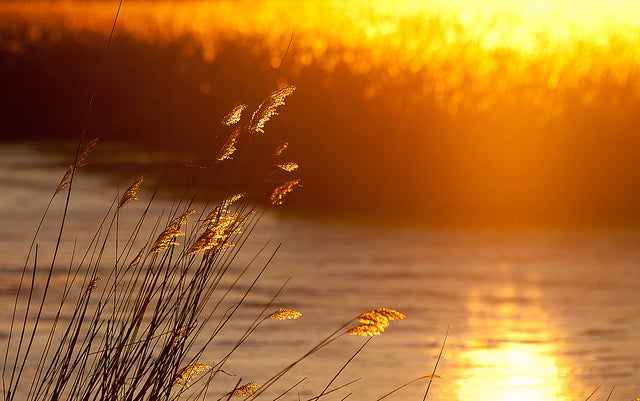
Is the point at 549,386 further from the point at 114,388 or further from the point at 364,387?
the point at 114,388

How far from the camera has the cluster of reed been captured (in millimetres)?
4973

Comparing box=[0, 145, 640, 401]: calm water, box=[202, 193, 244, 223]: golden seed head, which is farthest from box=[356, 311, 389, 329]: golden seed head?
box=[0, 145, 640, 401]: calm water

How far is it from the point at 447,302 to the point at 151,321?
145 inches

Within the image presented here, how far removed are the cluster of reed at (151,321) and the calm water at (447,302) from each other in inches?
8.6

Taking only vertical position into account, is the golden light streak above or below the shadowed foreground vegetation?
below

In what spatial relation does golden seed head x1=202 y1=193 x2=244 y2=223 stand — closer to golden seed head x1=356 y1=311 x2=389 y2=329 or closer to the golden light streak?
golden seed head x1=356 y1=311 x2=389 y2=329

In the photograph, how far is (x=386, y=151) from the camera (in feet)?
50.9

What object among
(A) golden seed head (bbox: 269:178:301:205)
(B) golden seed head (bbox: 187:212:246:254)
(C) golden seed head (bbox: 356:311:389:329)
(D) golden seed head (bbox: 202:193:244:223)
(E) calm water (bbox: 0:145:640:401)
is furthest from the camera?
(E) calm water (bbox: 0:145:640:401)

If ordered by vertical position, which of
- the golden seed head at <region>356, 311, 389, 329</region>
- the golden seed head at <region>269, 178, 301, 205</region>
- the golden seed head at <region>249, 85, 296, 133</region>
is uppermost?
the golden seed head at <region>249, 85, 296, 133</region>

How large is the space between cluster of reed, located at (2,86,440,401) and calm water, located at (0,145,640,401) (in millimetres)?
217

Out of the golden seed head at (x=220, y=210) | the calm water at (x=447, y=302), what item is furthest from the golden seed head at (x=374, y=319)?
the calm water at (x=447, y=302)

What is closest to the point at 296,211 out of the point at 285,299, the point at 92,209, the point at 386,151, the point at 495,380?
the point at 92,209

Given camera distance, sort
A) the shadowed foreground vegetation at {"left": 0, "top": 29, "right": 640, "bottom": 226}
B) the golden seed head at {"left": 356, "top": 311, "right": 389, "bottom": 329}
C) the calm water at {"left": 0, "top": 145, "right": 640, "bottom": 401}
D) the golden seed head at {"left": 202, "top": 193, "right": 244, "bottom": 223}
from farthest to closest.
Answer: the shadowed foreground vegetation at {"left": 0, "top": 29, "right": 640, "bottom": 226} < the calm water at {"left": 0, "top": 145, "right": 640, "bottom": 401} < the golden seed head at {"left": 202, "top": 193, "right": 244, "bottom": 223} < the golden seed head at {"left": 356, "top": 311, "right": 389, "bottom": 329}

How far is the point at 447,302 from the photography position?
938 cm
